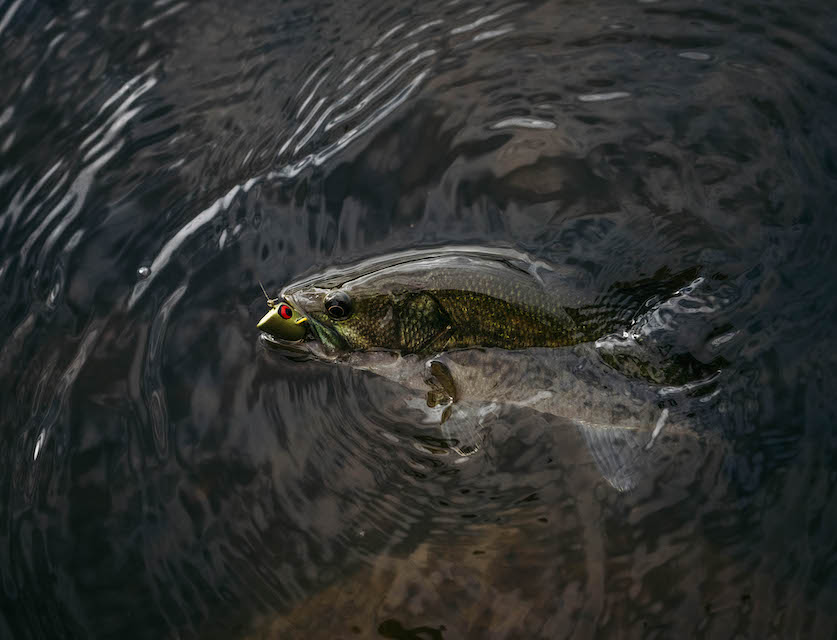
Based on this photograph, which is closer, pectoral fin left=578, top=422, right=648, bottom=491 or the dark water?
the dark water

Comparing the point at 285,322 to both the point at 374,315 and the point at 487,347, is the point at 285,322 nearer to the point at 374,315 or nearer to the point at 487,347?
the point at 374,315

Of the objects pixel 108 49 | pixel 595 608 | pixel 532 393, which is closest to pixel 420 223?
pixel 532 393

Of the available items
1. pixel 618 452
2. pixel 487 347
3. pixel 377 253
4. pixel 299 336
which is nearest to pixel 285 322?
pixel 299 336

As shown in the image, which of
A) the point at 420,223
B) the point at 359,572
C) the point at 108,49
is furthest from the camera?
the point at 108,49

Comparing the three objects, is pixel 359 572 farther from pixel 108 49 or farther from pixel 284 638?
pixel 108 49

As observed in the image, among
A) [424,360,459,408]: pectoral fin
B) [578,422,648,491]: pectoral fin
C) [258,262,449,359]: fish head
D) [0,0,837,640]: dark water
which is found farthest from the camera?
[424,360,459,408]: pectoral fin

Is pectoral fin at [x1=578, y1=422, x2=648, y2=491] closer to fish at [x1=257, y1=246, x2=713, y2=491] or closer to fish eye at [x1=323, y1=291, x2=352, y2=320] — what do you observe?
fish at [x1=257, y1=246, x2=713, y2=491]

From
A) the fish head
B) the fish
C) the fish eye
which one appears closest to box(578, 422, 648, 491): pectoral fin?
the fish

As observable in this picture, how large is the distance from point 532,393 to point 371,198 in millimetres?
2046

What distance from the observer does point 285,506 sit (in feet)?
15.7

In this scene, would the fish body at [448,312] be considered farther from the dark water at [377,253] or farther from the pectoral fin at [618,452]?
the pectoral fin at [618,452]

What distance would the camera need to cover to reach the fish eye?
4691 mm

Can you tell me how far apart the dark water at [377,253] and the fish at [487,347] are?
18cm

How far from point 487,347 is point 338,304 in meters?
1.01
